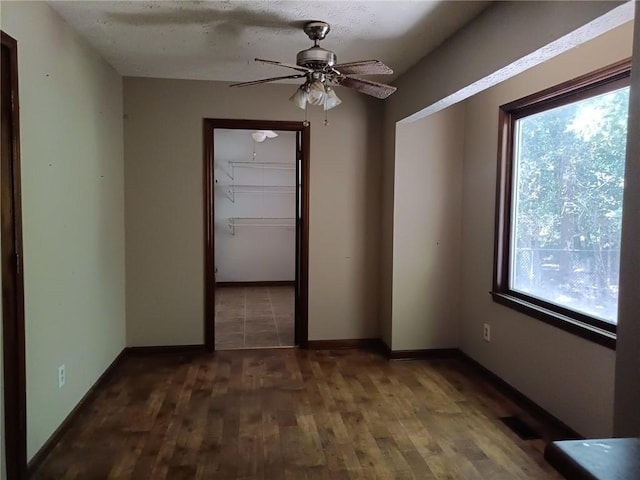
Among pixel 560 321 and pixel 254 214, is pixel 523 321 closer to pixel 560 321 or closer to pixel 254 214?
pixel 560 321

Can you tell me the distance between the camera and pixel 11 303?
2023mm

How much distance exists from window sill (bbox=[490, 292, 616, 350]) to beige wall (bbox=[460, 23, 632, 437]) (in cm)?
4

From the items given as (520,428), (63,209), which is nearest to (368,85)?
(63,209)

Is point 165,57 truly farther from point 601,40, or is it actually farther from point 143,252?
point 601,40

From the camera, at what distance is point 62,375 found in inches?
104

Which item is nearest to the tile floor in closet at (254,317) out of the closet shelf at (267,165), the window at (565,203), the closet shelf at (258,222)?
the closet shelf at (258,222)

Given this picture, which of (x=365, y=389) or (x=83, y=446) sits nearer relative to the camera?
(x=83, y=446)

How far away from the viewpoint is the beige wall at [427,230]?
3938 mm

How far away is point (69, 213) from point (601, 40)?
3062mm

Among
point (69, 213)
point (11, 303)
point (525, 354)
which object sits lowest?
point (525, 354)

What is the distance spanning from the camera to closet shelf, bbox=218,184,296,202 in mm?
7289

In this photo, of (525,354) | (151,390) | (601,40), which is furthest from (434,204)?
(151,390)

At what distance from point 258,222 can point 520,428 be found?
5.32 meters

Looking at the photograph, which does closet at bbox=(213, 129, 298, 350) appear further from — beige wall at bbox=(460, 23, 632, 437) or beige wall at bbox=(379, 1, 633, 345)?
beige wall at bbox=(460, 23, 632, 437)
